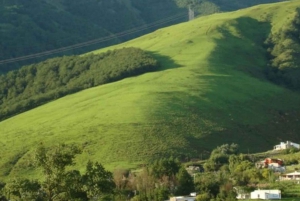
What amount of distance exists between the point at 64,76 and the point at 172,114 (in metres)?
52.3

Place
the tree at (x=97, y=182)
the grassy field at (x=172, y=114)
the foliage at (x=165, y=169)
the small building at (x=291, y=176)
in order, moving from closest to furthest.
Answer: the tree at (x=97, y=182) → the small building at (x=291, y=176) → the foliage at (x=165, y=169) → the grassy field at (x=172, y=114)

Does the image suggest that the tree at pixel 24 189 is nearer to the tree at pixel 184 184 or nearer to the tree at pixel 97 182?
the tree at pixel 97 182

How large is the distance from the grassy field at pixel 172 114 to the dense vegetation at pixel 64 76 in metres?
6.10

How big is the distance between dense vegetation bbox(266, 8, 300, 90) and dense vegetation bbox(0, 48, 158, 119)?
2715 cm

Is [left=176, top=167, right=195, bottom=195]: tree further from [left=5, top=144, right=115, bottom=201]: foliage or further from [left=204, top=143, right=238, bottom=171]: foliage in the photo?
[left=5, top=144, right=115, bottom=201]: foliage

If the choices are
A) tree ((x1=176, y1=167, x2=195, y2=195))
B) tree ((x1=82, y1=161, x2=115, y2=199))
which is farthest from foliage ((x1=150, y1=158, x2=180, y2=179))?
tree ((x1=82, y1=161, x2=115, y2=199))

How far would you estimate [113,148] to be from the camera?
105 metres

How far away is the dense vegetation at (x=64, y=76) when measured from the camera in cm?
15025

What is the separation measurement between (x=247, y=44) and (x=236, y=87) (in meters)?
38.5

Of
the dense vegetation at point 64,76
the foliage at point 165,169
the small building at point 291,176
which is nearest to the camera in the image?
the small building at point 291,176

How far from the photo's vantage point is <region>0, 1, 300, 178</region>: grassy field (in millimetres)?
105938

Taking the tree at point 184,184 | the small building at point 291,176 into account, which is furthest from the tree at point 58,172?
the small building at point 291,176

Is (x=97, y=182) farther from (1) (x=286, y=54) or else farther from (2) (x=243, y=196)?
(1) (x=286, y=54)

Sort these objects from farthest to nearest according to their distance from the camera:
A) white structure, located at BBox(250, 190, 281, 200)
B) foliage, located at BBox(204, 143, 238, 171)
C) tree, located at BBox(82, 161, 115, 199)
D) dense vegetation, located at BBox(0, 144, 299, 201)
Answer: foliage, located at BBox(204, 143, 238, 171), white structure, located at BBox(250, 190, 281, 200), tree, located at BBox(82, 161, 115, 199), dense vegetation, located at BBox(0, 144, 299, 201)
